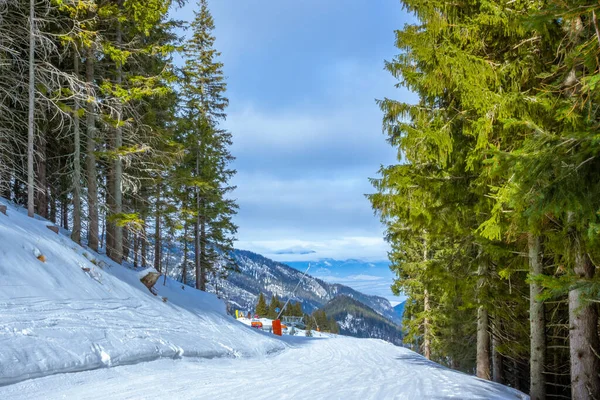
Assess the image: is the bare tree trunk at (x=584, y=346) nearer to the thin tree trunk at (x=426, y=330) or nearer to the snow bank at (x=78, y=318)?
the snow bank at (x=78, y=318)

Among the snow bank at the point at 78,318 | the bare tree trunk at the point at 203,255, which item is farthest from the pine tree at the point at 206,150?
A: the snow bank at the point at 78,318

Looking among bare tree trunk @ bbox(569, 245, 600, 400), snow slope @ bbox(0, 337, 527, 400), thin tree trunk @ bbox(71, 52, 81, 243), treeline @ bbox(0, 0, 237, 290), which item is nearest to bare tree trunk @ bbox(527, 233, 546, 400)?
snow slope @ bbox(0, 337, 527, 400)

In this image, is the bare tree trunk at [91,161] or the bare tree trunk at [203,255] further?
the bare tree trunk at [203,255]

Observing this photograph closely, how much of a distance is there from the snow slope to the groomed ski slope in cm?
2

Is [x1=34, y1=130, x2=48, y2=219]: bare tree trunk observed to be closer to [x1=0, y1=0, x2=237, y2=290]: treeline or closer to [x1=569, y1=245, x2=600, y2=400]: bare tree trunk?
[x1=0, y1=0, x2=237, y2=290]: treeline

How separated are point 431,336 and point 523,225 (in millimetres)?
15920

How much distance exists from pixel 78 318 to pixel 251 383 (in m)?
3.67

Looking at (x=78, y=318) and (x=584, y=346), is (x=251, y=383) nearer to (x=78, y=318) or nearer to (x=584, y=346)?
(x=78, y=318)

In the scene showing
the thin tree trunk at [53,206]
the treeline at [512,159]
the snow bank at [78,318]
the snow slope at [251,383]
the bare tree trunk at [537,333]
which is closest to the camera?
the treeline at [512,159]

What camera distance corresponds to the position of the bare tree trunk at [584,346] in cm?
570

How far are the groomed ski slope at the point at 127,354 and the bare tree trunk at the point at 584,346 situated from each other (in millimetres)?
1256

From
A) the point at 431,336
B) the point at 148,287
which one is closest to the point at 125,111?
the point at 148,287

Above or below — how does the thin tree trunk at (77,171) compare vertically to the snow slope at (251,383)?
above

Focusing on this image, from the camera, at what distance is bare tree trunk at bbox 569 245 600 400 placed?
570 centimetres
